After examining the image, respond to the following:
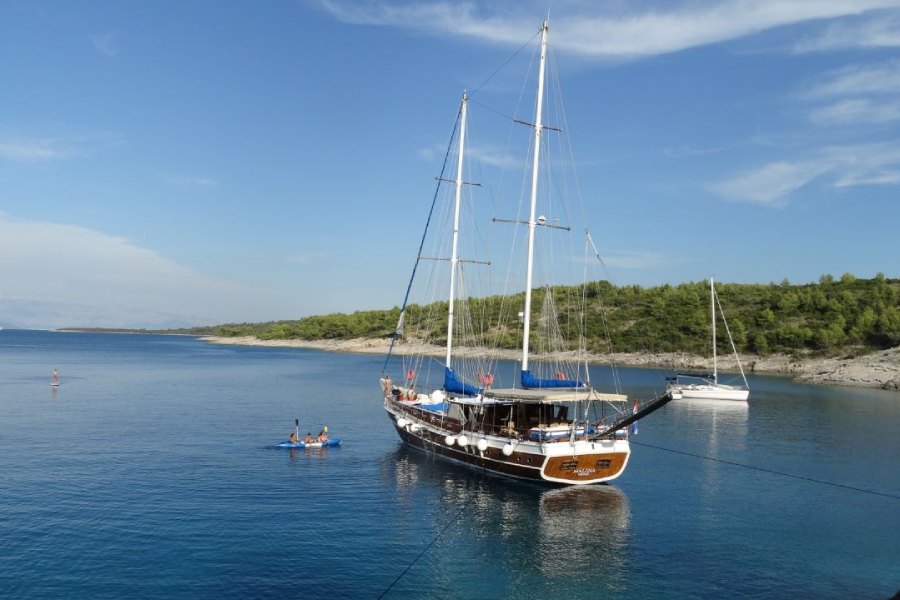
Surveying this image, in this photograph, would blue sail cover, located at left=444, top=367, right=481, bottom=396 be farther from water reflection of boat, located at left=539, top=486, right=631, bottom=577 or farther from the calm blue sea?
water reflection of boat, located at left=539, top=486, right=631, bottom=577

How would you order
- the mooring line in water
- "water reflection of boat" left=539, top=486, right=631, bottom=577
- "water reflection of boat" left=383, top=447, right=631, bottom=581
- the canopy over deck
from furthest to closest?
1. the mooring line in water
2. the canopy over deck
3. "water reflection of boat" left=383, top=447, right=631, bottom=581
4. "water reflection of boat" left=539, top=486, right=631, bottom=577

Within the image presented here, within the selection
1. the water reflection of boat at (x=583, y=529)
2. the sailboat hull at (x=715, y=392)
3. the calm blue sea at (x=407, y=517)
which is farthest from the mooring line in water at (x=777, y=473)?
the sailboat hull at (x=715, y=392)

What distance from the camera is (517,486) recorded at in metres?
42.3

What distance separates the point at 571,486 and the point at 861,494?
731 inches

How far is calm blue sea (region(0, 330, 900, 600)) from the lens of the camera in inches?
1064

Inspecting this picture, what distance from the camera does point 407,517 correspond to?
118ft

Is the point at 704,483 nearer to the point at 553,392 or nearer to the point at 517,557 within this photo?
the point at 553,392

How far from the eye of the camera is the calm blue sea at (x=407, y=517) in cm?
2703

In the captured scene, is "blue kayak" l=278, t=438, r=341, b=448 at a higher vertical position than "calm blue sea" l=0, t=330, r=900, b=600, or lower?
higher

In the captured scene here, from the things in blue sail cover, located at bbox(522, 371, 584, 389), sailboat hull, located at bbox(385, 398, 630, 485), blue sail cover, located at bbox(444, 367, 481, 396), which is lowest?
sailboat hull, located at bbox(385, 398, 630, 485)

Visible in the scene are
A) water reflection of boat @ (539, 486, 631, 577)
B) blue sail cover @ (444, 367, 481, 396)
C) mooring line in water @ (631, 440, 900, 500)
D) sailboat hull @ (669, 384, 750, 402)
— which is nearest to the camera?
water reflection of boat @ (539, 486, 631, 577)

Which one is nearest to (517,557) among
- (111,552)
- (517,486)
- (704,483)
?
(517,486)

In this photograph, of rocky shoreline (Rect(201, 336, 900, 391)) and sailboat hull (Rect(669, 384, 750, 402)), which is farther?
rocky shoreline (Rect(201, 336, 900, 391))

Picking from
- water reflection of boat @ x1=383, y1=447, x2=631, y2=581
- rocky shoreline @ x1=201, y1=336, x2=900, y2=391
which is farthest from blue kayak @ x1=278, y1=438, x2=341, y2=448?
rocky shoreline @ x1=201, y1=336, x2=900, y2=391
